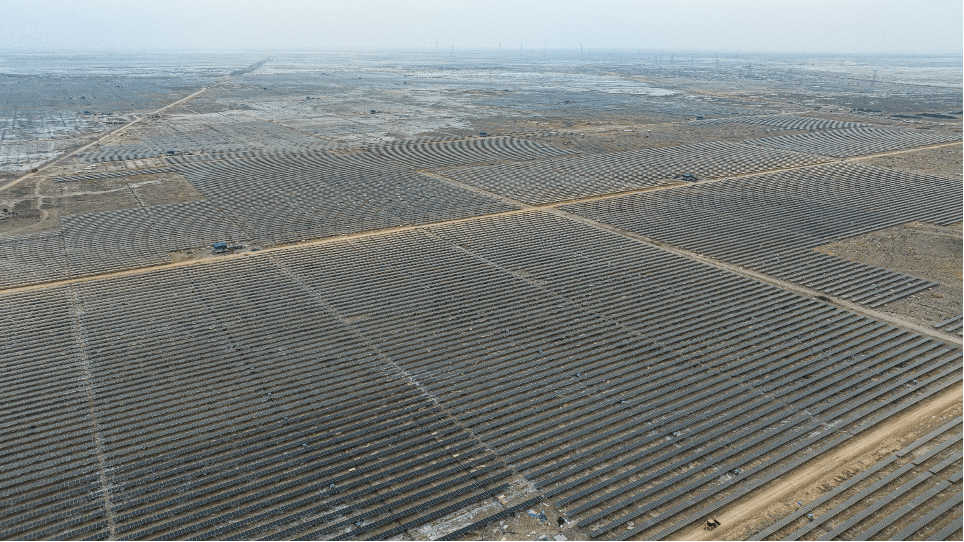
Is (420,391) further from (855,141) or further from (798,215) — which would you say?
(855,141)

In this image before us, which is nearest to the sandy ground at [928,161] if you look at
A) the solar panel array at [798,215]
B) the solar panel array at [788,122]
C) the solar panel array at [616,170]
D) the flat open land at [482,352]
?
the flat open land at [482,352]

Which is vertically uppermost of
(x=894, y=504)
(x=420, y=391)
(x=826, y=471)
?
(x=420, y=391)

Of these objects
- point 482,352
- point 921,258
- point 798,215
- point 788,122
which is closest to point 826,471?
point 482,352

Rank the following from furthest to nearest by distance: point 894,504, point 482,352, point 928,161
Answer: point 928,161
point 482,352
point 894,504

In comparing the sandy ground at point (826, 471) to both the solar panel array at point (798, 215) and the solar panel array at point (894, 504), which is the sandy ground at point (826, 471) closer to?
the solar panel array at point (894, 504)

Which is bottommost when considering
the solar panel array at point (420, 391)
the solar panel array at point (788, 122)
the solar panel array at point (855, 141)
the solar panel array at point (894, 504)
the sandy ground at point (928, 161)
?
the solar panel array at point (894, 504)

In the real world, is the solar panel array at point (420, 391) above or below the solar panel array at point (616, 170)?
below

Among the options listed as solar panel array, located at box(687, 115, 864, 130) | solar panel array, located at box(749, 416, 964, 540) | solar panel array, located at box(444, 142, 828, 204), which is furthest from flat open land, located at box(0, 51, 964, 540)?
solar panel array, located at box(687, 115, 864, 130)


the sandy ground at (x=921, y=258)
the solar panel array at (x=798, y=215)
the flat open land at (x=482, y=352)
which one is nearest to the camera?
the flat open land at (x=482, y=352)

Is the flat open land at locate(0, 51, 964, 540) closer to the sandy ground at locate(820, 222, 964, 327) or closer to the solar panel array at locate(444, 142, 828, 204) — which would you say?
the sandy ground at locate(820, 222, 964, 327)
